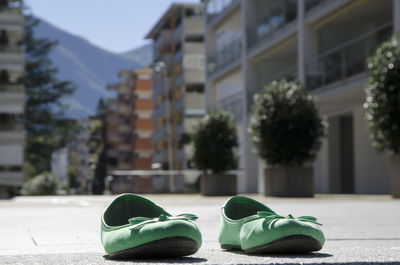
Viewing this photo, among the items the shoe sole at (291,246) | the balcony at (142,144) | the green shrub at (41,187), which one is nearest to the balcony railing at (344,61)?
the shoe sole at (291,246)

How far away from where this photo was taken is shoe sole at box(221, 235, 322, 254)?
380 cm

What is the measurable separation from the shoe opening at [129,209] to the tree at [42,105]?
198ft

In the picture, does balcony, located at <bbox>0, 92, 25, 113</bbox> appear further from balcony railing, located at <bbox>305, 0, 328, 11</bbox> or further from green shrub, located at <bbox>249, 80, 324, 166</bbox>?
green shrub, located at <bbox>249, 80, 324, 166</bbox>

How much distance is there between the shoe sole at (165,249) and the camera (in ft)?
12.0

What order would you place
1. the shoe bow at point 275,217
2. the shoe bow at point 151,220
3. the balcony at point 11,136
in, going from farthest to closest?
the balcony at point 11,136 → the shoe bow at point 275,217 → the shoe bow at point 151,220

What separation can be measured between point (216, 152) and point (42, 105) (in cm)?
4456

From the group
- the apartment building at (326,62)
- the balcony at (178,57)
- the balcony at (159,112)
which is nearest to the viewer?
the apartment building at (326,62)

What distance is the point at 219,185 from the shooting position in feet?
85.0

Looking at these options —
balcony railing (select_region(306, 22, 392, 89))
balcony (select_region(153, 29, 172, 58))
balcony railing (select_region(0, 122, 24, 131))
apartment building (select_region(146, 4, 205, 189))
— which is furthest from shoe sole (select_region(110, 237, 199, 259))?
balcony (select_region(153, 29, 172, 58))

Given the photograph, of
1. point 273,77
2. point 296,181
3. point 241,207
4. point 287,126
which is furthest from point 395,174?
point 273,77

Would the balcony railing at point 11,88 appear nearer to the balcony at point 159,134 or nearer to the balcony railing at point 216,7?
the balcony railing at point 216,7

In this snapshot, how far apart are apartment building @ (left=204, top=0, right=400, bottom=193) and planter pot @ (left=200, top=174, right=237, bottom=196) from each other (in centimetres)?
425

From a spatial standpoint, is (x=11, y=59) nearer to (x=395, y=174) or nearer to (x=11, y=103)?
(x=11, y=103)

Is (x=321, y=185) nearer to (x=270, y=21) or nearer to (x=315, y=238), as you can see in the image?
(x=270, y=21)
